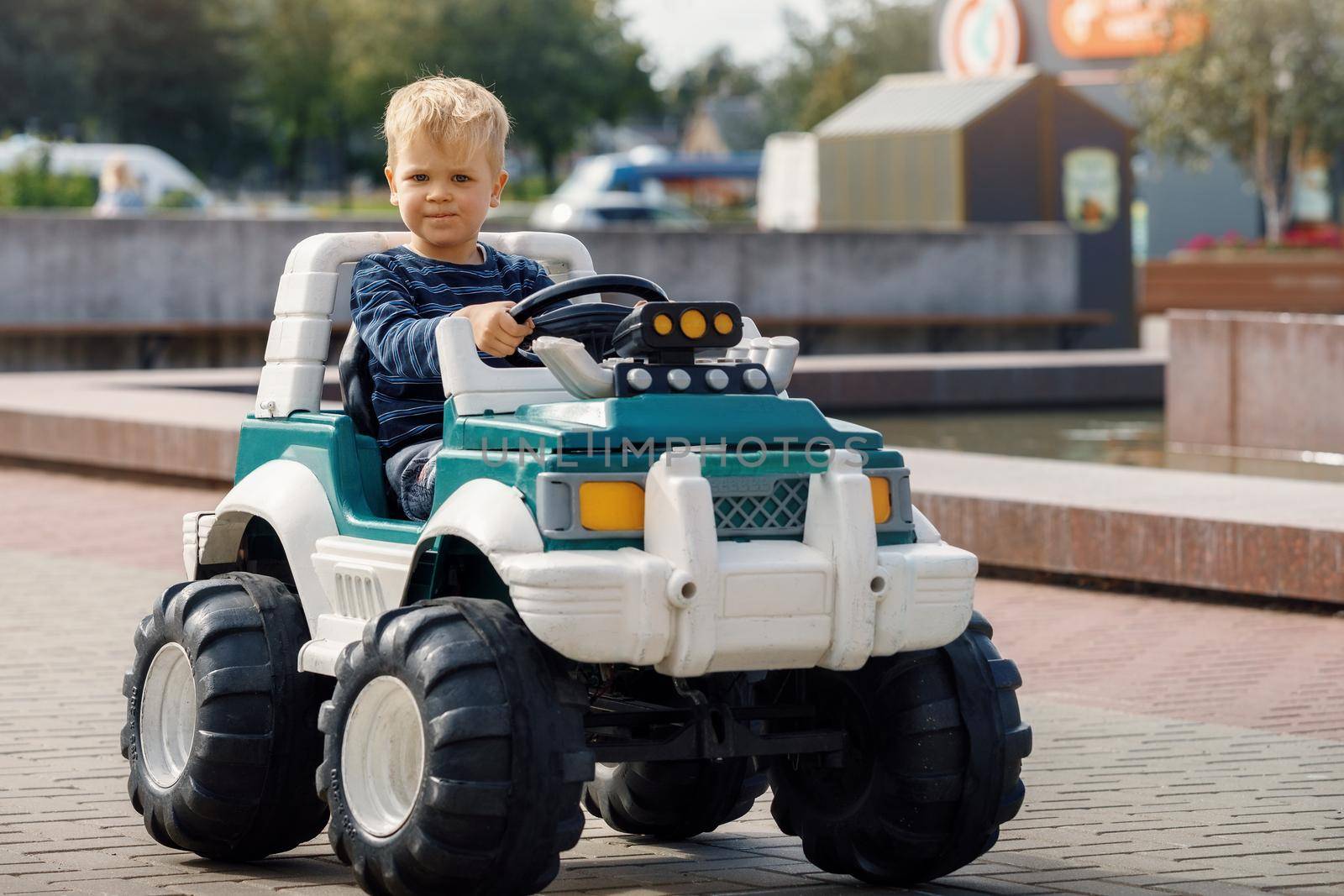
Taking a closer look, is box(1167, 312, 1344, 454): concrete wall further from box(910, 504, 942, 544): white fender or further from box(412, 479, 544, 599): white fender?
box(412, 479, 544, 599): white fender

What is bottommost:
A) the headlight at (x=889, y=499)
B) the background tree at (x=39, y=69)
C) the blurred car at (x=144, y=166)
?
the headlight at (x=889, y=499)

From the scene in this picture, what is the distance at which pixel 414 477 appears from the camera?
4.44m

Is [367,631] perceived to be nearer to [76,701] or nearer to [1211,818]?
[1211,818]

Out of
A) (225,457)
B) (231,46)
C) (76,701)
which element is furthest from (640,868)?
(231,46)

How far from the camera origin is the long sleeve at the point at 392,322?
14.3ft

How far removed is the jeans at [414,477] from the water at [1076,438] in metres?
7.99

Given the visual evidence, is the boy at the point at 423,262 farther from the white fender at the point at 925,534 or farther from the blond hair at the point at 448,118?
the white fender at the point at 925,534

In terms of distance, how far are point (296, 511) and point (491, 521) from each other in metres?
0.81

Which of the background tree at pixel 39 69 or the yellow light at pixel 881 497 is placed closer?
the yellow light at pixel 881 497

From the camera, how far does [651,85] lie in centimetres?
7338

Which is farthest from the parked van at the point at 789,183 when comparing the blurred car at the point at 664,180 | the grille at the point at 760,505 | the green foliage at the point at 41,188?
the grille at the point at 760,505

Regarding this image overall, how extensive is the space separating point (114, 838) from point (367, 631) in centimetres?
115

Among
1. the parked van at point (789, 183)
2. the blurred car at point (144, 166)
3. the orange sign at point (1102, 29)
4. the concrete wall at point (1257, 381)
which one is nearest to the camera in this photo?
the concrete wall at point (1257, 381)

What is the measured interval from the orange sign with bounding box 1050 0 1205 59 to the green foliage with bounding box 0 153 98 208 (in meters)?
20.6
